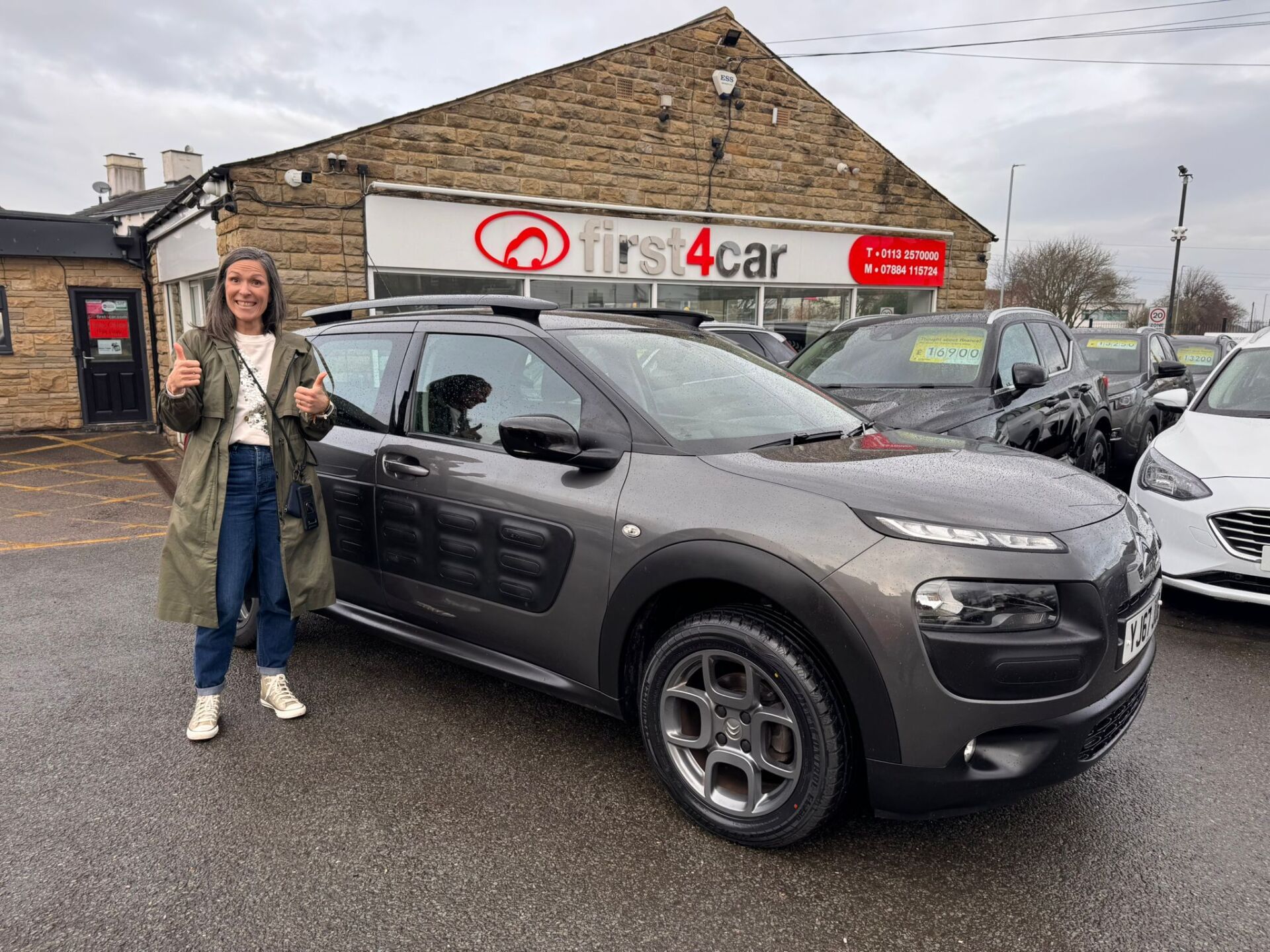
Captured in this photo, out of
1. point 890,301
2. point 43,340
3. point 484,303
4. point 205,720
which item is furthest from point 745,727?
point 43,340

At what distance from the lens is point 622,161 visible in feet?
36.6

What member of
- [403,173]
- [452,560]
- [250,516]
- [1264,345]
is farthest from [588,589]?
[403,173]

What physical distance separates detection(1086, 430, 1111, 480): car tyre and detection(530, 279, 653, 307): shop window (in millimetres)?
5677

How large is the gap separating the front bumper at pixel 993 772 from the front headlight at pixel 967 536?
452 millimetres

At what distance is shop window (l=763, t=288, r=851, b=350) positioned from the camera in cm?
1295

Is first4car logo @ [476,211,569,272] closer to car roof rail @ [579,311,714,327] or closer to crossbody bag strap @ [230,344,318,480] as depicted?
car roof rail @ [579,311,714,327]

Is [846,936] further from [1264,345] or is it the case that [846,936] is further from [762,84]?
[762,84]

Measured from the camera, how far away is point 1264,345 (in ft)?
18.4

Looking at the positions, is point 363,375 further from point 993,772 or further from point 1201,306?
point 1201,306

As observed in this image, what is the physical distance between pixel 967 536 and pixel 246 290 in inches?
104

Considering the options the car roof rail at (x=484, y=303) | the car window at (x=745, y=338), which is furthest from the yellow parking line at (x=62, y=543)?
the car window at (x=745, y=338)

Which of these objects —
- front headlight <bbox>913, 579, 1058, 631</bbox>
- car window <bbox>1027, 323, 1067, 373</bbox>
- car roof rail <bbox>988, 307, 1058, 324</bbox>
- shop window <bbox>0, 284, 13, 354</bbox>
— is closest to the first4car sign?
car roof rail <bbox>988, 307, 1058, 324</bbox>

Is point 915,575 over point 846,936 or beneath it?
over

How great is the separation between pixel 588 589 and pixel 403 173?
8218 mm
